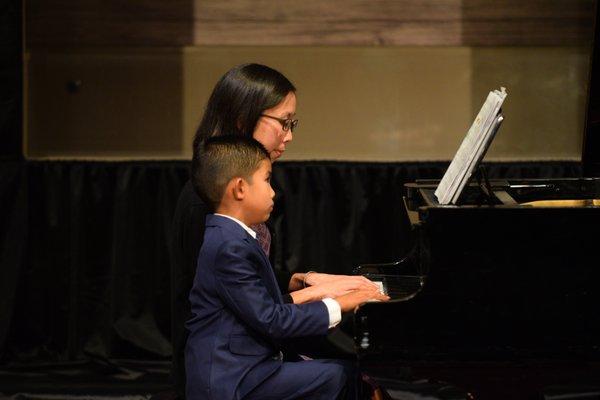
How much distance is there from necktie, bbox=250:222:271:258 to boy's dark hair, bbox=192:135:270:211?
29cm

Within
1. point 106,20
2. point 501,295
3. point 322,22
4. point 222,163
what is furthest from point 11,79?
point 501,295

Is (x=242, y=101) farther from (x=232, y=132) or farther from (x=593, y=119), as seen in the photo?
(x=593, y=119)

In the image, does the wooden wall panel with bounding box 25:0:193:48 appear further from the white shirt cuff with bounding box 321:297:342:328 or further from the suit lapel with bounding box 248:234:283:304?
the white shirt cuff with bounding box 321:297:342:328

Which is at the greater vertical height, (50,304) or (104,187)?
(104,187)

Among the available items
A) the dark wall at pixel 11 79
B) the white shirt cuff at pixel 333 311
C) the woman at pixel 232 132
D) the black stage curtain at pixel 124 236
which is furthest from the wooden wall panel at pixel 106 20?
the white shirt cuff at pixel 333 311

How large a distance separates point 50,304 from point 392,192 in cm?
158

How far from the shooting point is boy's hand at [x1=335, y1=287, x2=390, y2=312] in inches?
96.1

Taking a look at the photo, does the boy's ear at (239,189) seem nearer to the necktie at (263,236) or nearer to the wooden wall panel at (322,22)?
the necktie at (263,236)

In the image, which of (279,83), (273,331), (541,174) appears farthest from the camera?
(541,174)

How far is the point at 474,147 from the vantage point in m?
2.42

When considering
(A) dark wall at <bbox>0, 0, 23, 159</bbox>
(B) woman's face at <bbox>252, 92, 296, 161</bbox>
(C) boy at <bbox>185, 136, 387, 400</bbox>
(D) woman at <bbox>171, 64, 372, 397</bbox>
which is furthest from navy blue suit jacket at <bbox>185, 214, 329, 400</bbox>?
(A) dark wall at <bbox>0, 0, 23, 159</bbox>

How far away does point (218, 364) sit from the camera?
2.41 m

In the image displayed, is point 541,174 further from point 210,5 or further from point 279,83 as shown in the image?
point 279,83

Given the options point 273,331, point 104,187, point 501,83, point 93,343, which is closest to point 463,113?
point 501,83
